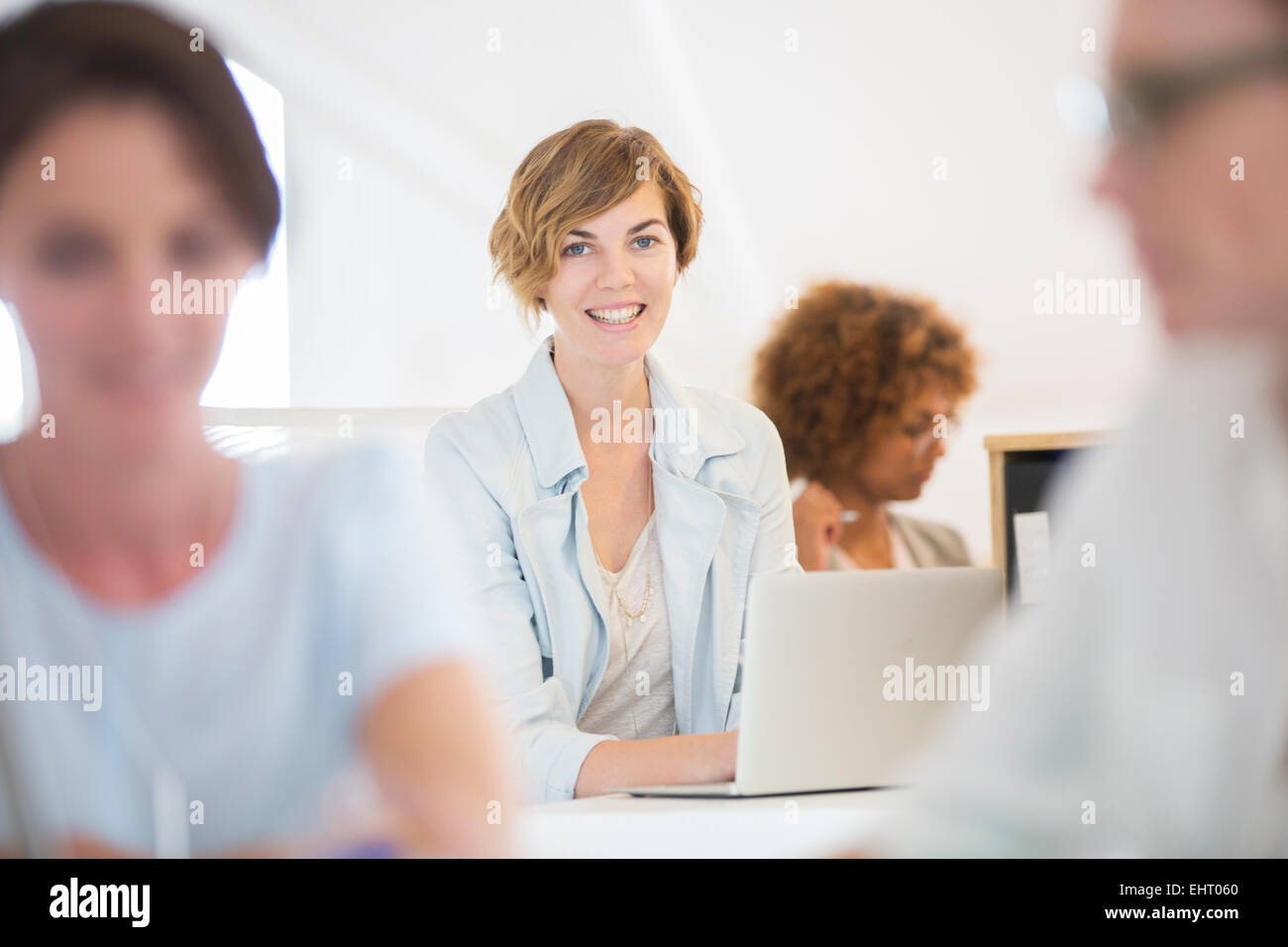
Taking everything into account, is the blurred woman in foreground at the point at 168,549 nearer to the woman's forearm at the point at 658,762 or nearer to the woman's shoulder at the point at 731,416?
the woman's forearm at the point at 658,762

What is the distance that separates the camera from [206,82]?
121cm

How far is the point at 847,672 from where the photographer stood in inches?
50.9

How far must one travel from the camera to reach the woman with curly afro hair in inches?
78.3

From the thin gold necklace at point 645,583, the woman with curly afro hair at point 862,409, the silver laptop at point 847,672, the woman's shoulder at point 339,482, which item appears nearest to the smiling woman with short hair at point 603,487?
the thin gold necklace at point 645,583

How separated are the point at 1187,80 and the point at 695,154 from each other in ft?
2.94

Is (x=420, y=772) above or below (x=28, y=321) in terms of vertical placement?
below

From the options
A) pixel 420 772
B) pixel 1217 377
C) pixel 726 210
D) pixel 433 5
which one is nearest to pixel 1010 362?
pixel 726 210

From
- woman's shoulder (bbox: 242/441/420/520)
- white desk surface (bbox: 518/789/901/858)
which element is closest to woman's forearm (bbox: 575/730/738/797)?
white desk surface (bbox: 518/789/901/858)

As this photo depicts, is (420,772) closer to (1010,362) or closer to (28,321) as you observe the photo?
(28,321)

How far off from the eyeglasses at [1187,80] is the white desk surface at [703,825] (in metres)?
0.78

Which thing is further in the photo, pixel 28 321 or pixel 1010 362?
pixel 1010 362

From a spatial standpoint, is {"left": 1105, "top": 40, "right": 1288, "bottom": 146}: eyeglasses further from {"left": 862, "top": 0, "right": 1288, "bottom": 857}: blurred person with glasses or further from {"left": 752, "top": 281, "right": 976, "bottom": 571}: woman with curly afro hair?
{"left": 752, "top": 281, "right": 976, "bottom": 571}: woman with curly afro hair
